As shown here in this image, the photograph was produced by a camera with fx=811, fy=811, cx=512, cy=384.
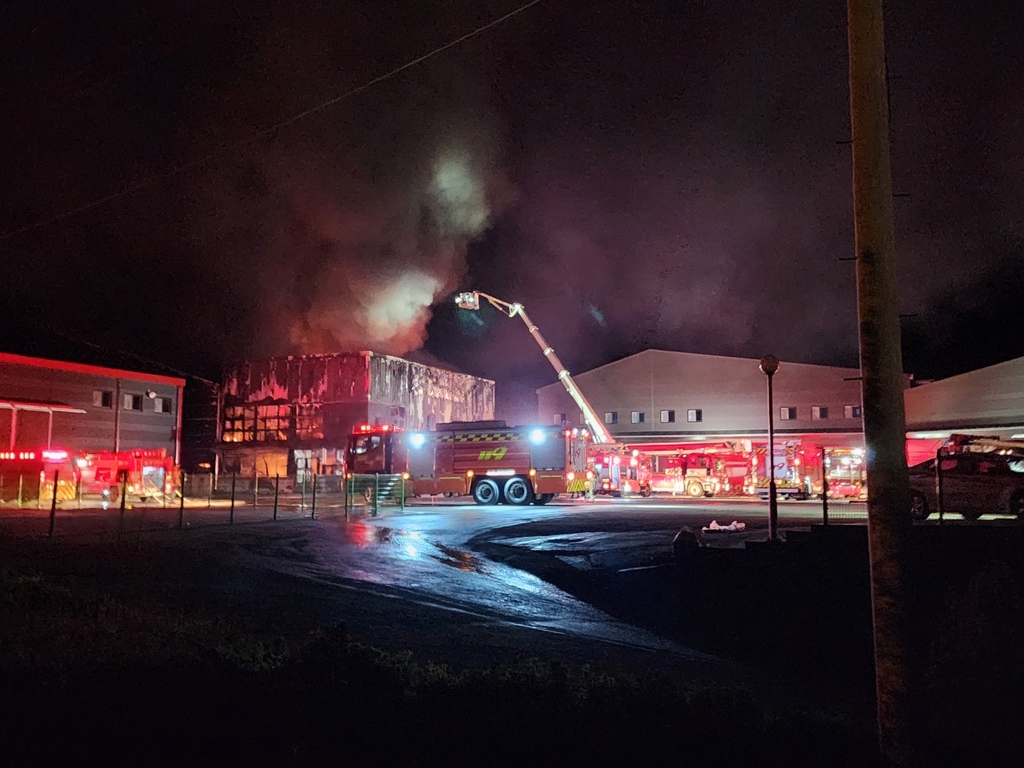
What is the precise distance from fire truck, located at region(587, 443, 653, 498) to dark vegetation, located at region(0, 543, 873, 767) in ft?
80.5

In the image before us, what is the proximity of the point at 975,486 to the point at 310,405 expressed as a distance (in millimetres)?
29075

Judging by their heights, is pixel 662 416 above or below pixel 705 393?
below

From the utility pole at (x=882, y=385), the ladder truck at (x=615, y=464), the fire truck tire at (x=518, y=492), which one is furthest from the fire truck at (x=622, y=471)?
the utility pole at (x=882, y=385)

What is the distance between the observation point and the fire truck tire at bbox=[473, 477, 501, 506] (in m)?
25.9

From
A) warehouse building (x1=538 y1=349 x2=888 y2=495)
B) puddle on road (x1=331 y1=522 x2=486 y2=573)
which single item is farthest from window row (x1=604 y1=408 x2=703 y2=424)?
puddle on road (x1=331 y1=522 x2=486 y2=573)

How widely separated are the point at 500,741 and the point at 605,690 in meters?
1.05

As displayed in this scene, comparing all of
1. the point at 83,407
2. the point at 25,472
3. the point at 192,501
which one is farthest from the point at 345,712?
the point at 83,407

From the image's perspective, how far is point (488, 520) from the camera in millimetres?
18688

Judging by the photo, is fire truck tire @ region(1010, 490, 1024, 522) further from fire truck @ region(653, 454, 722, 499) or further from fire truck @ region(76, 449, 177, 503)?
fire truck @ region(76, 449, 177, 503)

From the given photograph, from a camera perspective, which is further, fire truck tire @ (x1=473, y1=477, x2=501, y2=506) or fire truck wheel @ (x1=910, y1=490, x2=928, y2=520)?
fire truck tire @ (x1=473, y1=477, x2=501, y2=506)

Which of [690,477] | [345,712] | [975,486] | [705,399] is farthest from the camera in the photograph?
[705,399]

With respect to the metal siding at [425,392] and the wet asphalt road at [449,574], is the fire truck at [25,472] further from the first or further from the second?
the metal siding at [425,392]

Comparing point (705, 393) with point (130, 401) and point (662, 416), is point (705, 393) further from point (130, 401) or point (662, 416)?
point (130, 401)

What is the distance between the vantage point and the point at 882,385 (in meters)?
3.86
